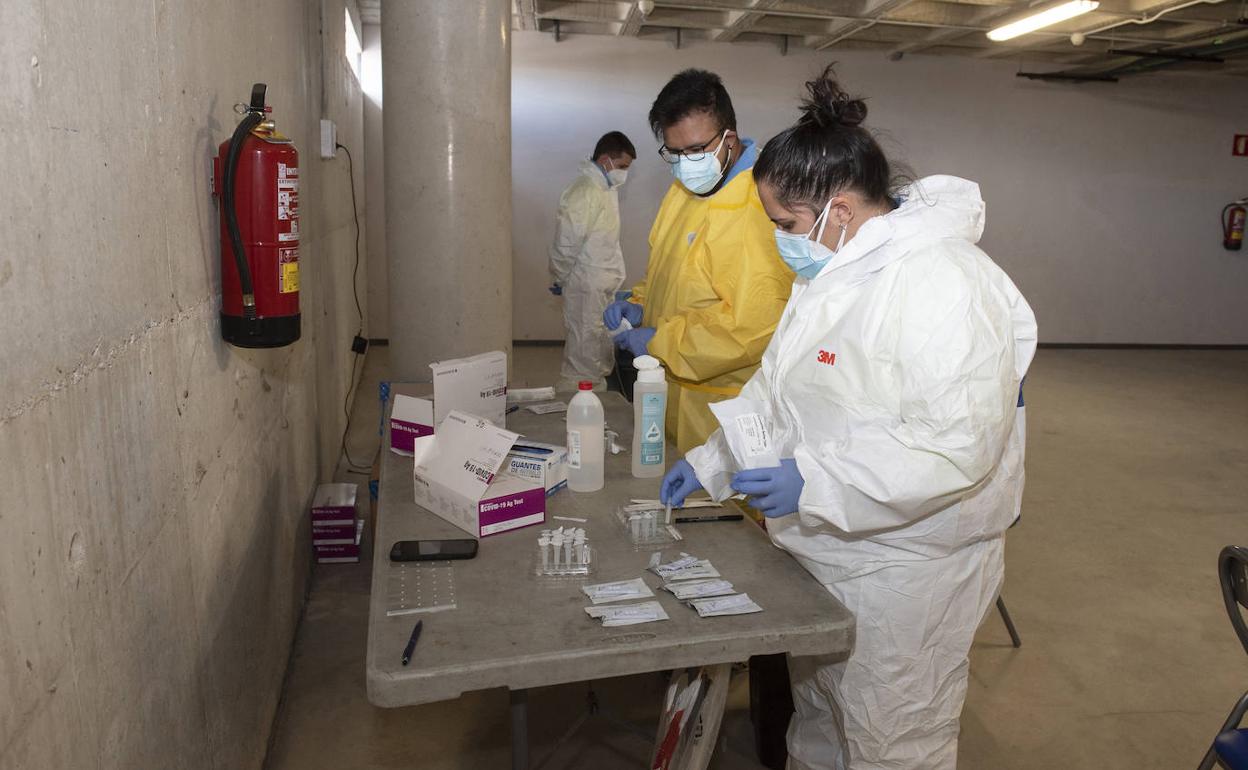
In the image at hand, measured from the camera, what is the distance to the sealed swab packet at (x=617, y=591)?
1221 mm

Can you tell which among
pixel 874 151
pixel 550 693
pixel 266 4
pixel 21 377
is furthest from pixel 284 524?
pixel 874 151

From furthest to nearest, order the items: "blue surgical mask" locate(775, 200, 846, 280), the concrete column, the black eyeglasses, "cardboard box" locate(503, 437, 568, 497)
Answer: the concrete column, the black eyeglasses, "cardboard box" locate(503, 437, 568, 497), "blue surgical mask" locate(775, 200, 846, 280)

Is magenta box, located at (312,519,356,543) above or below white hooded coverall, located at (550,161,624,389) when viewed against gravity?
below

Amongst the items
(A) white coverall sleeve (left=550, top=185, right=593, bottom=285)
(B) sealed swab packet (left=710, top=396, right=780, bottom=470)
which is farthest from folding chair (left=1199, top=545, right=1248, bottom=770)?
(A) white coverall sleeve (left=550, top=185, right=593, bottom=285)

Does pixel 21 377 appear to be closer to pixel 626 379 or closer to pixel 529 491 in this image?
pixel 529 491

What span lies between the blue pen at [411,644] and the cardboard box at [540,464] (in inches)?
17.1

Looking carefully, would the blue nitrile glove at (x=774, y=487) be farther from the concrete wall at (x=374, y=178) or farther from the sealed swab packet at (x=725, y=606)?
the concrete wall at (x=374, y=178)

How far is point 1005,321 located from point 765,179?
47 centimetres

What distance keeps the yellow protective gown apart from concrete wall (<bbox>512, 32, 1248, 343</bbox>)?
4.60 m

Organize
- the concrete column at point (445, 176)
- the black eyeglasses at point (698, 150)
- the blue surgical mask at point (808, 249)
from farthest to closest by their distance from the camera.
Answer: the concrete column at point (445, 176) < the black eyeglasses at point (698, 150) < the blue surgical mask at point (808, 249)

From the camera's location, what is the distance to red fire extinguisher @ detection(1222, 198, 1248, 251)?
7.87m

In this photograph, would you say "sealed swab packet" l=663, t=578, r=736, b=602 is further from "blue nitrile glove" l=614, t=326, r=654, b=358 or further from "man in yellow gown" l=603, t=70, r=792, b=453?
"blue nitrile glove" l=614, t=326, r=654, b=358

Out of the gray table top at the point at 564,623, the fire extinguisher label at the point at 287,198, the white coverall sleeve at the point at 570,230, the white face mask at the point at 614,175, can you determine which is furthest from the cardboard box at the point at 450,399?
the white face mask at the point at 614,175

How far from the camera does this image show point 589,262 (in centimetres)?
508
